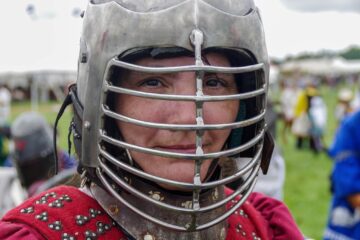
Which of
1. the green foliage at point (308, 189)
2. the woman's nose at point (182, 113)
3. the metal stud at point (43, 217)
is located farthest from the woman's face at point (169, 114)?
the green foliage at point (308, 189)

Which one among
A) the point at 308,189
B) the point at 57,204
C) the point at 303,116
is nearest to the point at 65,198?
the point at 57,204

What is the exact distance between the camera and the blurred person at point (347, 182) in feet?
10.7

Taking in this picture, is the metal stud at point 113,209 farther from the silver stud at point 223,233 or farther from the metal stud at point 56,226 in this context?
the silver stud at point 223,233

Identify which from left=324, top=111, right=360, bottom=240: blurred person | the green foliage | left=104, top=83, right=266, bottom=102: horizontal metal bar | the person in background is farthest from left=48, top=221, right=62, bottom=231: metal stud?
the green foliage

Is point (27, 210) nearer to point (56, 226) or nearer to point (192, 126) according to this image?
point (56, 226)

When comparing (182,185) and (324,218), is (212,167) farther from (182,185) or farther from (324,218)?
(324,218)

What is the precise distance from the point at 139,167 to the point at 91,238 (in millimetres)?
178

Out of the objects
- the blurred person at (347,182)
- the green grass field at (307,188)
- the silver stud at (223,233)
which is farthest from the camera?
the green grass field at (307,188)

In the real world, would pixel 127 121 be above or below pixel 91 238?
above

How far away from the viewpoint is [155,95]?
1049 mm

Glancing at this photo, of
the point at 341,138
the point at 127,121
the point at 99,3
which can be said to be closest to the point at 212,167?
the point at 127,121

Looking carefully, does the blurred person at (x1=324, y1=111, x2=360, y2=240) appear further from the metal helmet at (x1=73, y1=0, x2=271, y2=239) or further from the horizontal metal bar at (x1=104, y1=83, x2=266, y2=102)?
the horizontal metal bar at (x1=104, y1=83, x2=266, y2=102)

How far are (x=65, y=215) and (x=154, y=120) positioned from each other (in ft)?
0.90

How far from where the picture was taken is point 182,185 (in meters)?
1.05
